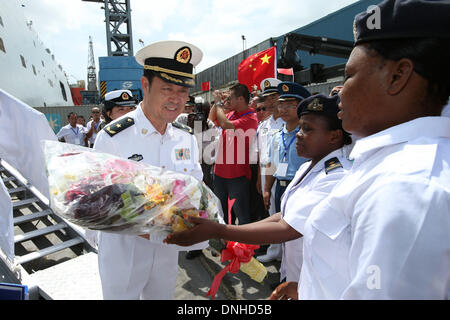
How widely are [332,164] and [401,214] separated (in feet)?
3.65

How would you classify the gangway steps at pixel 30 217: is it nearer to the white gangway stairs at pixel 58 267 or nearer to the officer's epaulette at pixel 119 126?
the white gangway stairs at pixel 58 267

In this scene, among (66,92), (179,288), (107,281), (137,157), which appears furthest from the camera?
(66,92)

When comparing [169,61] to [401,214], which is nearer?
[401,214]

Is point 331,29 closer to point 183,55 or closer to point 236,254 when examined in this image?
point 183,55

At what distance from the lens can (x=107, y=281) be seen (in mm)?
1657

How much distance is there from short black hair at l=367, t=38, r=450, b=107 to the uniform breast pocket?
16.5 inches

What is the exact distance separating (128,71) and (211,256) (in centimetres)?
1267

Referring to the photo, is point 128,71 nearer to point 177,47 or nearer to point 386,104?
point 177,47

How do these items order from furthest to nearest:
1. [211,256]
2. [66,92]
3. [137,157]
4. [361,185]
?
1. [66,92]
2. [211,256]
3. [137,157]
4. [361,185]

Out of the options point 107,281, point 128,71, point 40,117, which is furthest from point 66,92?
point 107,281

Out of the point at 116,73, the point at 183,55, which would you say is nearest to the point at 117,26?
the point at 116,73

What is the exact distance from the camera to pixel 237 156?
12.7ft

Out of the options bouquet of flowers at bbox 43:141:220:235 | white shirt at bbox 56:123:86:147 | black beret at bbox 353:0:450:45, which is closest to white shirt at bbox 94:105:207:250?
bouquet of flowers at bbox 43:141:220:235
